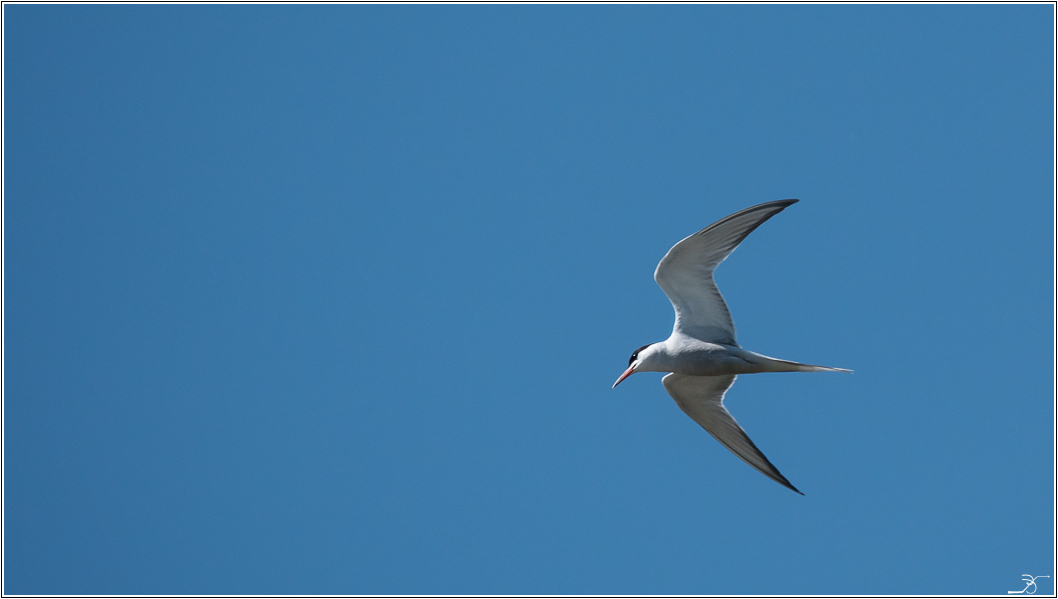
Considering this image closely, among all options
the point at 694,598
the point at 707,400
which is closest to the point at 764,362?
the point at 707,400

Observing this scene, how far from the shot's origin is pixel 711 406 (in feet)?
33.9

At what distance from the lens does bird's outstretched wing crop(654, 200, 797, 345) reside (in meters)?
8.95

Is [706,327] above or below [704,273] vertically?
below

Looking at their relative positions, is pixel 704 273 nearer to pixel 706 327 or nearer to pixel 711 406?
pixel 706 327

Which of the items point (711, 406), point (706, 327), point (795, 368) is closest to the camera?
point (795, 368)

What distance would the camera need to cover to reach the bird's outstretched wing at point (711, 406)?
10.2m

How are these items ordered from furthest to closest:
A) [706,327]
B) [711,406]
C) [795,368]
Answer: [711,406] < [706,327] < [795,368]

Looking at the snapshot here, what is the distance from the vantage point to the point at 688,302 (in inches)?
374

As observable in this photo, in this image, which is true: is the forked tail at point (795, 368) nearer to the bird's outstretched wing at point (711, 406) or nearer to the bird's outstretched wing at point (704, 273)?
the bird's outstretched wing at point (704, 273)

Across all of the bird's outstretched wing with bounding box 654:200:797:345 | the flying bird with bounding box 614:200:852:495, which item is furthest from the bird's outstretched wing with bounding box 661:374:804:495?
the bird's outstretched wing with bounding box 654:200:797:345

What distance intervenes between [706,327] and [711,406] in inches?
45.1

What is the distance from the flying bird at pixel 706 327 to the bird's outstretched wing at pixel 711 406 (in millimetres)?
13

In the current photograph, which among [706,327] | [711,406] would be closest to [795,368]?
[706,327]

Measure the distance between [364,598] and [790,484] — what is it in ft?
14.2
